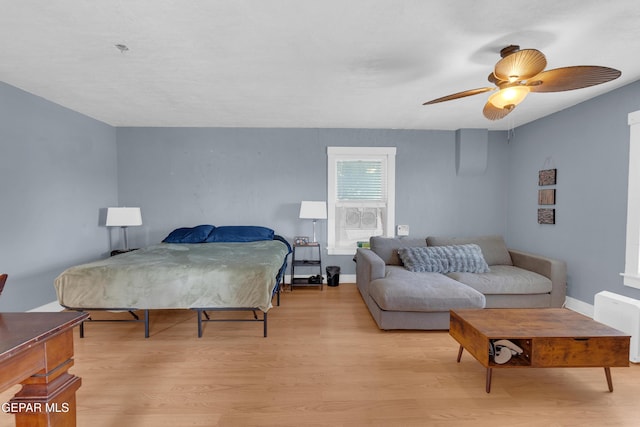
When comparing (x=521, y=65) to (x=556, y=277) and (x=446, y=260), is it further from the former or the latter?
(x=556, y=277)

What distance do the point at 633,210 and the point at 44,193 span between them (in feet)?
19.6

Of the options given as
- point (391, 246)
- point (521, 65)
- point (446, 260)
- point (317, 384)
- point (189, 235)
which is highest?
point (521, 65)

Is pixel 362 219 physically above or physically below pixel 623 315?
above

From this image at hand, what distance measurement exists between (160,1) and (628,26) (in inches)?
115

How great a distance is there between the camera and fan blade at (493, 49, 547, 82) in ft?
Answer: 5.70

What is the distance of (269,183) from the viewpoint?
15.0 feet

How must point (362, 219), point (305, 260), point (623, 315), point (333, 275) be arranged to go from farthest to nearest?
point (362, 219) → point (305, 260) → point (333, 275) → point (623, 315)

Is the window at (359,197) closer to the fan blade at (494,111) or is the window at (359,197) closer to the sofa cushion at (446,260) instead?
the sofa cushion at (446,260)

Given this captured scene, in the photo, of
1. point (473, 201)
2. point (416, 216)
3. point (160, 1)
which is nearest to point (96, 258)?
point (160, 1)

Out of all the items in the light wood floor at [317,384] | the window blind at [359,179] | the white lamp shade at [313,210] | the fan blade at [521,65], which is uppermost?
the fan blade at [521,65]

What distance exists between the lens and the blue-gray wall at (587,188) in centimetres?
292

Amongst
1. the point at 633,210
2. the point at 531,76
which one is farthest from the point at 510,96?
the point at 633,210

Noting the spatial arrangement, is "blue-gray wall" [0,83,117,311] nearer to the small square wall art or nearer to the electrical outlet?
the electrical outlet

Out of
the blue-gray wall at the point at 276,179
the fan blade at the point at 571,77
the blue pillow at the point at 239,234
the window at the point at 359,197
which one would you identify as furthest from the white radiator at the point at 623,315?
the blue pillow at the point at 239,234
